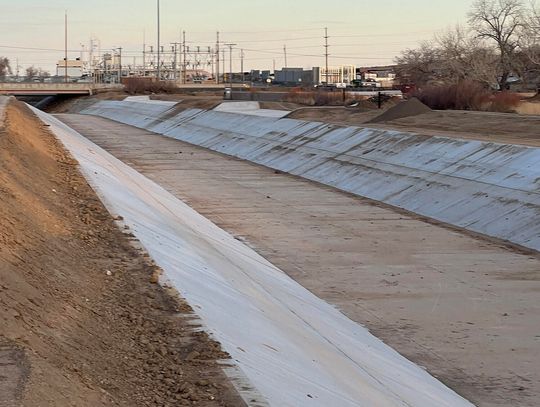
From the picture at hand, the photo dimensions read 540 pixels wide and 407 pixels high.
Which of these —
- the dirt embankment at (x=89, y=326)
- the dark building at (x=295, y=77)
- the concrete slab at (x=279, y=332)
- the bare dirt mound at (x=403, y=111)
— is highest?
the dark building at (x=295, y=77)

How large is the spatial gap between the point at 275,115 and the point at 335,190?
2614cm

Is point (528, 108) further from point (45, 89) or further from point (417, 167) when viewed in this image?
point (45, 89)

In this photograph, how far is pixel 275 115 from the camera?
191 ft

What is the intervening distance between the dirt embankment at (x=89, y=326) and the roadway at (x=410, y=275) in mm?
3933

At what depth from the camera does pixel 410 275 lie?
17.4 meters

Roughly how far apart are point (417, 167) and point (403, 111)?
58.6ft

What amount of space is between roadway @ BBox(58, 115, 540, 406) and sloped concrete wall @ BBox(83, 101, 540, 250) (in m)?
0.98

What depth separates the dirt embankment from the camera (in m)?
6.59

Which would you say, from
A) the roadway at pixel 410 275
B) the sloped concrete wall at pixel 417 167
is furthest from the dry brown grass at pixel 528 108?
the roadway at pixel 410 275

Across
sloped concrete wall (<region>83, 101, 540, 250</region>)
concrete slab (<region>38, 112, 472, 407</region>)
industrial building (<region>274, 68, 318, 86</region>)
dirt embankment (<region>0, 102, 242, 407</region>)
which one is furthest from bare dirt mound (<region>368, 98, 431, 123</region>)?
industrial building (<region>274, 68, 318, 86</region>)

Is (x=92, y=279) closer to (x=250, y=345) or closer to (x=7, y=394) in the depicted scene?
(x=250, y=345)

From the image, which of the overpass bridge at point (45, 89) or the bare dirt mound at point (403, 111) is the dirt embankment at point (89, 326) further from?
the overpass bridge at point (45, 89)

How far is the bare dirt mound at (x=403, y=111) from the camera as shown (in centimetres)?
4831

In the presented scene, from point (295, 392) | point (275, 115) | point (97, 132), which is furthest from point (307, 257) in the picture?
point (97, 132)
